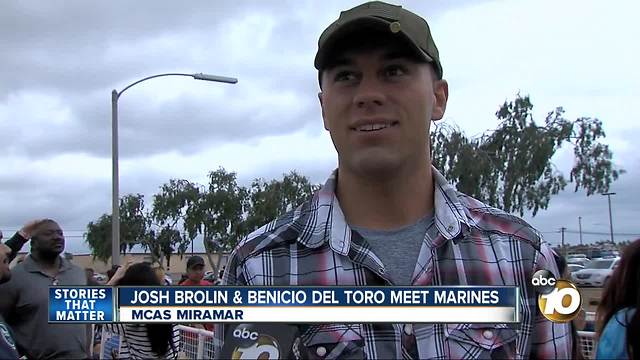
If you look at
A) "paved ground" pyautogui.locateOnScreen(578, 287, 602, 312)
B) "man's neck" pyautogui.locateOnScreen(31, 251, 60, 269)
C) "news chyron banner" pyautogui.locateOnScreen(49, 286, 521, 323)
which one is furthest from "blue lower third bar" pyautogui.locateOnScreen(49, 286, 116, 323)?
"man's neck" pyautogui.locateOnScreen(31, 251, 60, 269)

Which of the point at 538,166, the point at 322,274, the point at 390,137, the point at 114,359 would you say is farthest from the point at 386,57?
the point at 538,166

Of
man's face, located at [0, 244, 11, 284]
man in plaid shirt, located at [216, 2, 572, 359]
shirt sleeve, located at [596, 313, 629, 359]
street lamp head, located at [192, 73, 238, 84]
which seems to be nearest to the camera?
man in plaid shirt, located at [216, 2, 572, 359]

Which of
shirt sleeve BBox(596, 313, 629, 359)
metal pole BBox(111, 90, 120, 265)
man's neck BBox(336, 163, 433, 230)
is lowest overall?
shirt sleeve BBox(596, 313, 629, 359)

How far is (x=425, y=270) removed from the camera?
1.54 metres

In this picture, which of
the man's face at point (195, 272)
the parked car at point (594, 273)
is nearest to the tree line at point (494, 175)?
the parked car at point (594, 273)

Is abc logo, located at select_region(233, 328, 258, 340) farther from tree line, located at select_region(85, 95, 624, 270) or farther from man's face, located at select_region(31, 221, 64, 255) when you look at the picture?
tree line, located at select_region(85, 95, 624, 270)

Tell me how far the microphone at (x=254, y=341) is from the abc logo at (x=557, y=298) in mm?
567

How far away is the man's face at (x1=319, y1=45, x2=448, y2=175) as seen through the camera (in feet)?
4.86

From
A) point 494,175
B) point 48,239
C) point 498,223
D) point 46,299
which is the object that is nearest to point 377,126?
point 498,223

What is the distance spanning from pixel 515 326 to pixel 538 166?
27.1 m

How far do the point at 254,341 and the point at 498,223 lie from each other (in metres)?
0.73

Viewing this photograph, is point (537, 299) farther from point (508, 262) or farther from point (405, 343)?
point (405, 343)

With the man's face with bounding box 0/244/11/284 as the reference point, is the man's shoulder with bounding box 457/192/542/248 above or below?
below

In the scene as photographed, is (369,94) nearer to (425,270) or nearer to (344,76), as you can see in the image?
(344,76)
